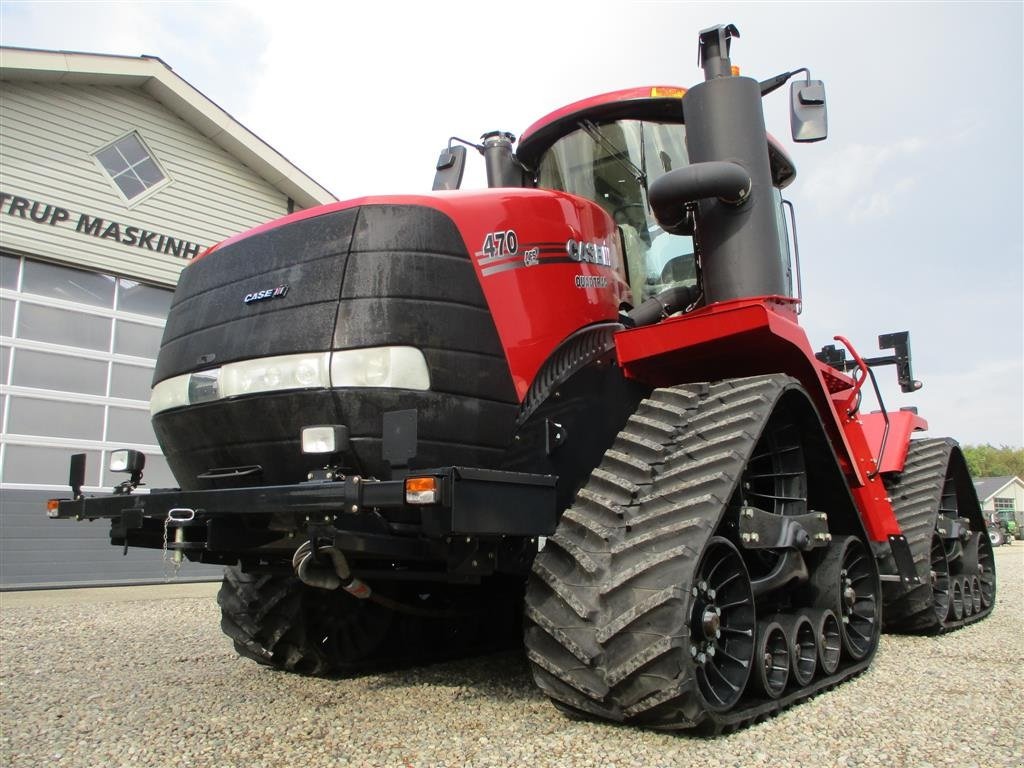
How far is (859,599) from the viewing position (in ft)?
15.4

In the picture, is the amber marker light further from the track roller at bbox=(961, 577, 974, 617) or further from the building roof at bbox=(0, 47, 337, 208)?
the building roof at bbox=(0, 47, 337, 208)

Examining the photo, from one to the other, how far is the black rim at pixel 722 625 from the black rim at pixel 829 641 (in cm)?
78

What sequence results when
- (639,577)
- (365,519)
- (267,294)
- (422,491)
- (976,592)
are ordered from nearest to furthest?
(422,491) → (639,577) → (365,519) → (267,294) → (976,592)

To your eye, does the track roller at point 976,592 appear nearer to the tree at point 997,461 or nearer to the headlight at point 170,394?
the headlight at point 170,394

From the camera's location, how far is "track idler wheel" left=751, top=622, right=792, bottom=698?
3473 millimetres

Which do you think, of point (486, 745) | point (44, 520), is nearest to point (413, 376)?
point (486, 745)

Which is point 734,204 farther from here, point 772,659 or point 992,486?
point 992,486

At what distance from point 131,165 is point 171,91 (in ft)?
4.22

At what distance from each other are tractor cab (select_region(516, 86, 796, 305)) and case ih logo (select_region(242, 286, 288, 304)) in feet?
6.41

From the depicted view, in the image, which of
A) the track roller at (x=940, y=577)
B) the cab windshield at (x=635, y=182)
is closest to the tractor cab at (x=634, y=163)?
the cab windshield at (x=635, y=182)

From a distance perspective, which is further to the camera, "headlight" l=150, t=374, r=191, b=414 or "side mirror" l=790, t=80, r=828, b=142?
"side mirror" l=790, t=80, r=828, b=142

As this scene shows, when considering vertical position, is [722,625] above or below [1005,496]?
below

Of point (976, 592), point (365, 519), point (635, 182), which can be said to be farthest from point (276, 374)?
point (976, 592)

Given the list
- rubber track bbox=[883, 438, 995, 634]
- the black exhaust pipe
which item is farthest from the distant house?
the black exhaust pipe
